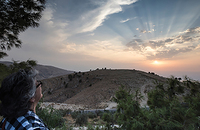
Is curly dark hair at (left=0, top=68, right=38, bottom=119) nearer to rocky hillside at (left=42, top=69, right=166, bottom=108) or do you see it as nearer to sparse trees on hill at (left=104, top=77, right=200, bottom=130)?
sparse trees on hill at (left=104, top=77, right=200, bottom=130)

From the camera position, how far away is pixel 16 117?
1121 mm

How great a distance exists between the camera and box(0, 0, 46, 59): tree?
8.80m

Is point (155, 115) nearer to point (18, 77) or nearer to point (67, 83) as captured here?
point (18, 77)

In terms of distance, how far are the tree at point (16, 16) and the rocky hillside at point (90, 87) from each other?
14.5 m

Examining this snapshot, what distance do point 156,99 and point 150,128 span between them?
1062mm

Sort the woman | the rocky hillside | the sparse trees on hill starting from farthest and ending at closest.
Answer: the rocky hillside, the sparse trees on hill, the woman

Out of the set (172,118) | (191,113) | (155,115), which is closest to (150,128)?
(155,115)

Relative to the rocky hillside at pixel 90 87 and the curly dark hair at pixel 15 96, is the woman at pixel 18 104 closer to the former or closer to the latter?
the curly dark hair at pixel 15 96

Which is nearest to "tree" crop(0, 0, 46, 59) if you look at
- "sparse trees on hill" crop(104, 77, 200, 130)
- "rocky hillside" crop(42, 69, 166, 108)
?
"sparse trees on hill" crop(104, 77, 200, 130)

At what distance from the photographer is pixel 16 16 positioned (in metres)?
9.11

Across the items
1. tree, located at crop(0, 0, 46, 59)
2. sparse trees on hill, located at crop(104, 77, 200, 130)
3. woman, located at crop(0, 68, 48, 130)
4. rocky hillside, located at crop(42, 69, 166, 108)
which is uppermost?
tree, located at crop(0, 0, 46, 59)

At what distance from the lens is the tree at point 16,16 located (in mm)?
8797

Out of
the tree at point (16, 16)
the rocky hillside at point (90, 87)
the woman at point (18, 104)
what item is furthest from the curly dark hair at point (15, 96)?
the rocky hillside at point (90, 87)

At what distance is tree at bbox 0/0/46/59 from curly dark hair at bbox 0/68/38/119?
9450 millimetres
